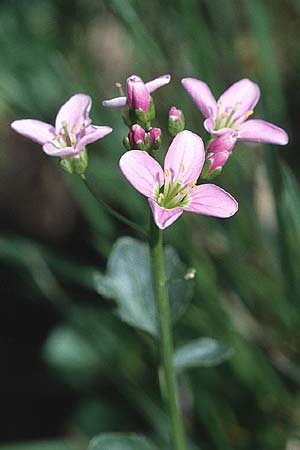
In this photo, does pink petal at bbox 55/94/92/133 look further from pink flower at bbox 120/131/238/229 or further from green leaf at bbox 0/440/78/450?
green leaf at bbox 0/440/78/450

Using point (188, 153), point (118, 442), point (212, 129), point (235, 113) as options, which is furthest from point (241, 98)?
point (118, 442)

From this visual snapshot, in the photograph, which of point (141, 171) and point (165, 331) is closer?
point (141, 171)

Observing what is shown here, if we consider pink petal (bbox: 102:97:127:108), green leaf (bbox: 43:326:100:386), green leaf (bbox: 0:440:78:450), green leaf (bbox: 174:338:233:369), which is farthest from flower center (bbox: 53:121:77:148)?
green leaf (bbox: 43:326:100:386)

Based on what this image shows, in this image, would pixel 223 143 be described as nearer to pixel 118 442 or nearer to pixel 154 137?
pixel 154 137

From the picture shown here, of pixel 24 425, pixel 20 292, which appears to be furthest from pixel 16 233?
pixel 24 425

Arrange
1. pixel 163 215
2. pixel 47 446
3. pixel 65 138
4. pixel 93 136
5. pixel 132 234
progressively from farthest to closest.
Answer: pixel 132 234
pixel 47 446
pixel 65 138
pixel 93 136
pixel 163 215
